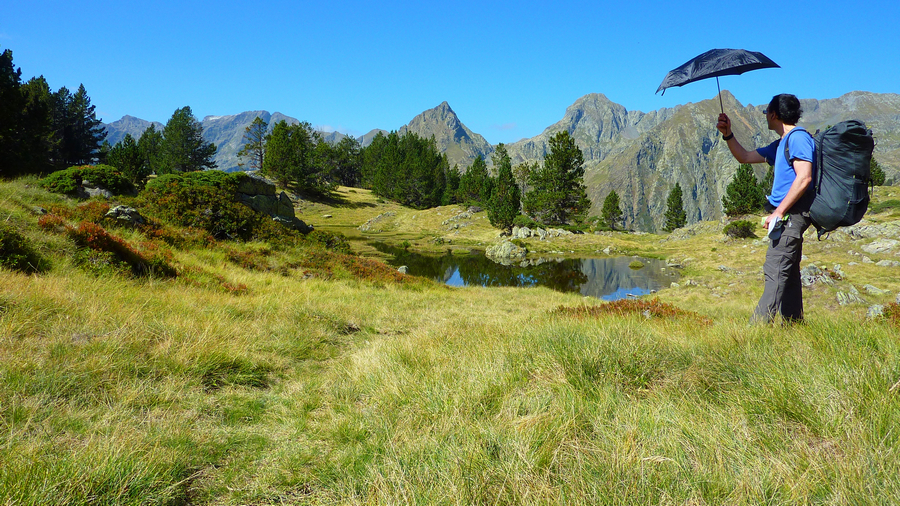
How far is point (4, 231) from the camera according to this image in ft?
20.2

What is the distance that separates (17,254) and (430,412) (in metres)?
7.31

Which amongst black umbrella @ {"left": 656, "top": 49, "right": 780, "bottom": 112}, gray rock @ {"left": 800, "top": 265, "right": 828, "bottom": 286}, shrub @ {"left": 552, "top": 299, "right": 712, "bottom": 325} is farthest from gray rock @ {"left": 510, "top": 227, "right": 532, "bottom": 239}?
black umbrella @ {"left": 656, "top": 49, "right": 780, "bottom": 112}

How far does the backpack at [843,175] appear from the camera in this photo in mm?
3535

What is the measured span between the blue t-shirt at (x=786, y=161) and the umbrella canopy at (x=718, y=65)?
1.36 metres

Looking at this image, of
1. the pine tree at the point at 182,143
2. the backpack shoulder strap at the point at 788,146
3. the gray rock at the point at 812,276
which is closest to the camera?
the backpack shoulder strap at the point at 788,146

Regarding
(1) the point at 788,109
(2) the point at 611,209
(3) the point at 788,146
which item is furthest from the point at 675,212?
(3) the point at 788,146

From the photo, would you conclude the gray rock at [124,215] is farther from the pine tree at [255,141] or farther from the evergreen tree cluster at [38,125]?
the pine tree at [255,141]

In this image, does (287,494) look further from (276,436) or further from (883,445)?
(883,445)

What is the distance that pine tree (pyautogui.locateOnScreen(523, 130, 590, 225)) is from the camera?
55.2 metres

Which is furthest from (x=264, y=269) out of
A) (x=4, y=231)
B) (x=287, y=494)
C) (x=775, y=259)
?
(x=775, y=259)

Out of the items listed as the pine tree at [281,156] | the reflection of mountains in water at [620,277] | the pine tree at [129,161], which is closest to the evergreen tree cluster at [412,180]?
the pine tree at [281,156]

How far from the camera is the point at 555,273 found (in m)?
27.3

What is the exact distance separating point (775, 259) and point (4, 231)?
35.3 feet

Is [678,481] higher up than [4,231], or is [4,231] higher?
[4,231]
